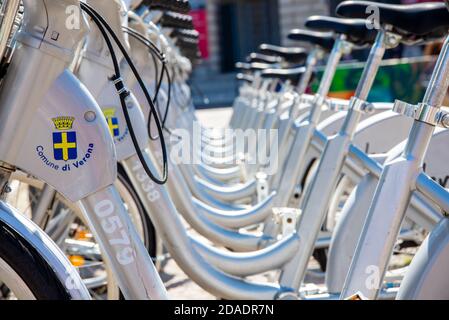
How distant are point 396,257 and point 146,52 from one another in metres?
1.83

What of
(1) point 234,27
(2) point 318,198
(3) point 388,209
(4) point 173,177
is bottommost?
(1) point 234,27

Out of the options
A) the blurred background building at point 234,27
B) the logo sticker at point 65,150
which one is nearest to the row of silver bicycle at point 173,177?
the logo sticker at point 65,150

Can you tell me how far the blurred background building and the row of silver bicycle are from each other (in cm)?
2532

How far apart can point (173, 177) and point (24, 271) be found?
166 cm

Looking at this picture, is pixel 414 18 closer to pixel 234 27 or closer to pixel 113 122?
pixel 113 122

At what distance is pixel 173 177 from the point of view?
10.9 feet

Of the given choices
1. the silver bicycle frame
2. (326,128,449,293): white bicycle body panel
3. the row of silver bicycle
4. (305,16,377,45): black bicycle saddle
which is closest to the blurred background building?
the row of silver bicycle

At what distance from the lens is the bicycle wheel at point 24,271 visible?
1.67 metres

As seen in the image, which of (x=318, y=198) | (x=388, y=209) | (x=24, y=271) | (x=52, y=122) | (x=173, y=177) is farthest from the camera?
(x=173, y=177)

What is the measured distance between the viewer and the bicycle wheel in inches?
65.6

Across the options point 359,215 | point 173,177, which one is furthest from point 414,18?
point 173,177

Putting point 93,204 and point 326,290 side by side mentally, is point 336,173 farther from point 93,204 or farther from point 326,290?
point 93,204

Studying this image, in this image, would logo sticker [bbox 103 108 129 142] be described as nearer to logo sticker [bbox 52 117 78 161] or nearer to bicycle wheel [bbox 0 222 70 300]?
logo sticker [bbox 52 117 78 161]
